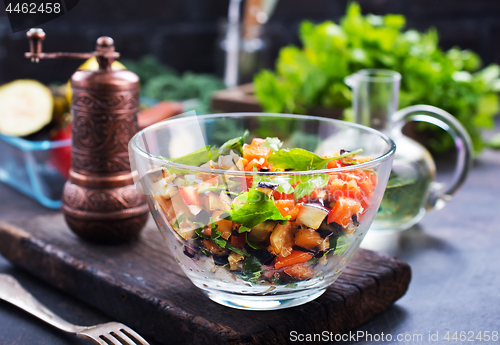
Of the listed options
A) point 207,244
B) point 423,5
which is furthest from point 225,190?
point 423,5

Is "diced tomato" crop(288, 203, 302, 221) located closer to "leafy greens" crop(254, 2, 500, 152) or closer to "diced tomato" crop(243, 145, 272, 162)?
"diced tomato" crop(243, 145, 272, 162)

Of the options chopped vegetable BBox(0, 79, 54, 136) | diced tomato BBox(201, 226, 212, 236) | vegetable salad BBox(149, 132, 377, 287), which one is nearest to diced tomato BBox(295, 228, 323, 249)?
vegetable salad BBox(149, 132, 377, 287)

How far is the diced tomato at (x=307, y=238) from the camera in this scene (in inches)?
23.5

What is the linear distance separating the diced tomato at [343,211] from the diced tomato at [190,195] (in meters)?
0.16

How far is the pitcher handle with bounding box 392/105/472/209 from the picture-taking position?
3.34 ft

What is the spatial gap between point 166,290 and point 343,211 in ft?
0.94

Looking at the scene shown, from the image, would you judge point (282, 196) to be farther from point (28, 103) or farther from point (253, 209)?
point (28, 103)

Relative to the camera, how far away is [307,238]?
60cm

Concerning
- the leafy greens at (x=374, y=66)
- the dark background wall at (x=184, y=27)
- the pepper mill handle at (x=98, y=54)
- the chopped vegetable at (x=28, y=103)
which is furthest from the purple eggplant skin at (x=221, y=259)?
the dark background wall at (x=184, y=27)

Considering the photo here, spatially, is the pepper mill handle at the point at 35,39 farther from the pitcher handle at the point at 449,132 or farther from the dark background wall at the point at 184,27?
the dark background wall at the point at 184,27

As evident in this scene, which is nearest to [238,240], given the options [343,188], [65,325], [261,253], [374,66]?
[261,253]

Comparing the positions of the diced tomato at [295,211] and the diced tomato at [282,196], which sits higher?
the diced tomato at [282,196]

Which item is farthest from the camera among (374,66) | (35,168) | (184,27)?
(184,27)

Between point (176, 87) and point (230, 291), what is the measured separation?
125 centimetres
